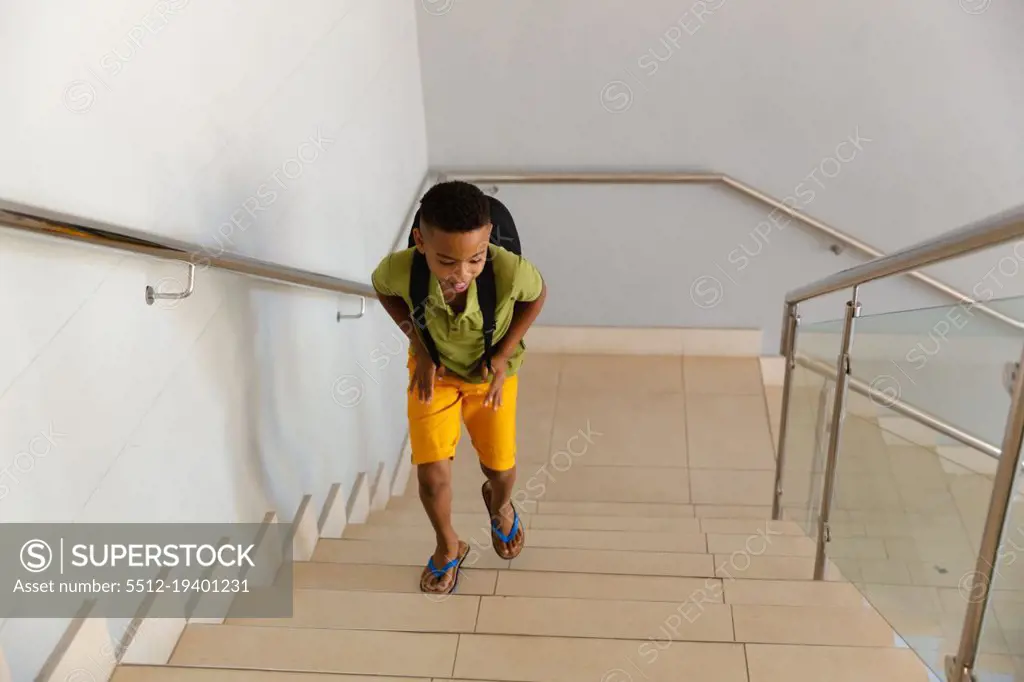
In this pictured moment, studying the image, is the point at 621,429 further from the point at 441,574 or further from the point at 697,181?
the point at 441,574

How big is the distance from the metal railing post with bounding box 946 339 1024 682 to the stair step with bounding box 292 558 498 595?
1.17 meters

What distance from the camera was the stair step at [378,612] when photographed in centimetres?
220

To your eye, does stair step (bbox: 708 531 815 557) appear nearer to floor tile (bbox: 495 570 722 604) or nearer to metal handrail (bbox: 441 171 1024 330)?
floor tile (bbox: 495 570 722 604)

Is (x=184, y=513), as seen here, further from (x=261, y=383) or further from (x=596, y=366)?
(x=596, y=366)

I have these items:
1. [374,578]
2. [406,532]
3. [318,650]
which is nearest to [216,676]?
[318,650]

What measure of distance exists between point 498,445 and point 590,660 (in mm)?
705

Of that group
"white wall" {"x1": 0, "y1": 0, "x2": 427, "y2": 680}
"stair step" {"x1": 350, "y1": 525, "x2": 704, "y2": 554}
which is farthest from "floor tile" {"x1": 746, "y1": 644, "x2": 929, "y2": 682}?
"white wall" {"x1": 0, "y1": 0, "x2": 427, "y2": 680}

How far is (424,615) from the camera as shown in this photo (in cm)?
225

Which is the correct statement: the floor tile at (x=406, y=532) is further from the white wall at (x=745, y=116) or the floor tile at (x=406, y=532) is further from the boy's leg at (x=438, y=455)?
the white wall at (x=745, y=116)

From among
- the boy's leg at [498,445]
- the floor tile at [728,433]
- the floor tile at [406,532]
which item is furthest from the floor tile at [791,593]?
the floor tile at [728,433]

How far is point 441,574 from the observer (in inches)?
95.0

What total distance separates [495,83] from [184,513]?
3.13m

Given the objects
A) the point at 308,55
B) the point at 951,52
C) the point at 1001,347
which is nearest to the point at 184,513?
the point at 308,55

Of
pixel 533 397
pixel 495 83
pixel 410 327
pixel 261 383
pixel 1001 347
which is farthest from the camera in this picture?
pixel 533 397
